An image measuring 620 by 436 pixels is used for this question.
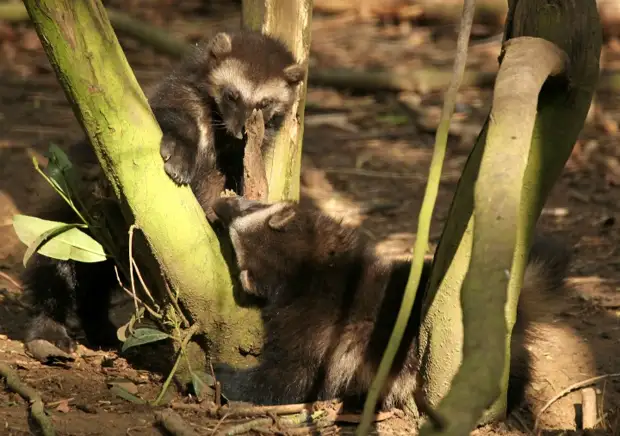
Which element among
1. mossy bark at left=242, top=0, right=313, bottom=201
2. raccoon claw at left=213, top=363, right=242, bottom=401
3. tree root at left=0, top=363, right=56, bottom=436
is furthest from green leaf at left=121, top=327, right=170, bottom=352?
mossy bark at left=242, top=0, right=313, bottom=201

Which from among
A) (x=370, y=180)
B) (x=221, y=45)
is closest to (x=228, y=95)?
(x=221, y=45)

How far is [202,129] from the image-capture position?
5.67 m

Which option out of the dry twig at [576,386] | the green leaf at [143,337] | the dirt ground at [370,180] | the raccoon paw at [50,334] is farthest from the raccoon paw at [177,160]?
the dry twig at [576,386]

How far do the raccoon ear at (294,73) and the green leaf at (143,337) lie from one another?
5.78 feet

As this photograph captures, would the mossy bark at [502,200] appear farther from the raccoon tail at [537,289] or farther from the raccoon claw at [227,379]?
the raccoon claw at [227,379]

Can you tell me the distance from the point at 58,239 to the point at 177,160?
829 mm

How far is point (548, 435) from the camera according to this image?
463cm

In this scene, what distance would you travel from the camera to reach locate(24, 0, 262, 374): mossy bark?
3875 mm

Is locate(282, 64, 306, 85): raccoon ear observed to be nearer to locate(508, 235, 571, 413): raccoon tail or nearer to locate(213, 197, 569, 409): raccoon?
locate(213, 197, 569, 409): raccoon

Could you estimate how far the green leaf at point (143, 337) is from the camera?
15.6 feet

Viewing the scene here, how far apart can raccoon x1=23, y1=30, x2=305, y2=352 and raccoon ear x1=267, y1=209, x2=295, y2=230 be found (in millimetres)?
472

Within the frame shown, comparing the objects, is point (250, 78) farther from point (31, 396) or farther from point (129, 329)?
point (31, 396)

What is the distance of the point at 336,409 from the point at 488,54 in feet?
26.1

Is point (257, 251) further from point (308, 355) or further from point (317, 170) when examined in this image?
point (317, 170)
